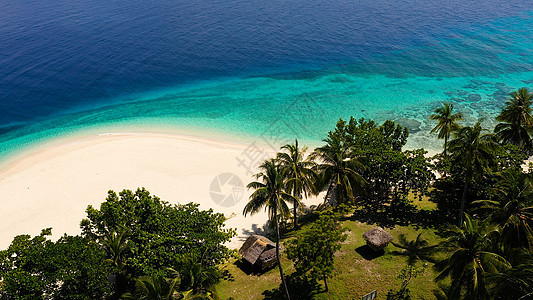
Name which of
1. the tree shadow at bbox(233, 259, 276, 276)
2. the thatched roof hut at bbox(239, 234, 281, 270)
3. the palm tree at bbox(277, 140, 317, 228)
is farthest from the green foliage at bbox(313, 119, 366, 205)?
the tree shadow at bbox(233, 259, 276, 276)

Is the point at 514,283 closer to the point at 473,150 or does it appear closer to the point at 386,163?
the point at 473,150

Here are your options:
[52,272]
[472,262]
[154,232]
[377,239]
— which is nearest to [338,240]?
[377,239]

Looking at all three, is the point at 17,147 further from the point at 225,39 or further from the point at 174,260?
the point at 225,39

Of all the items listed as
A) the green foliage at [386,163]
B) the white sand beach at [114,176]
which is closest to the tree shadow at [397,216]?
the green foliage at [386,163]

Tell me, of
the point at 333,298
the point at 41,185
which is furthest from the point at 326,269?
the point at 41,185

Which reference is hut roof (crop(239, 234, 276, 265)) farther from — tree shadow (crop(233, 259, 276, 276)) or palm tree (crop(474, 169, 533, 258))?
palm tree (crop(474, 169, 533, 258))

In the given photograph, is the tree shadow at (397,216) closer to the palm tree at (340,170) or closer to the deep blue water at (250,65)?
the palm tree at (340,170)
